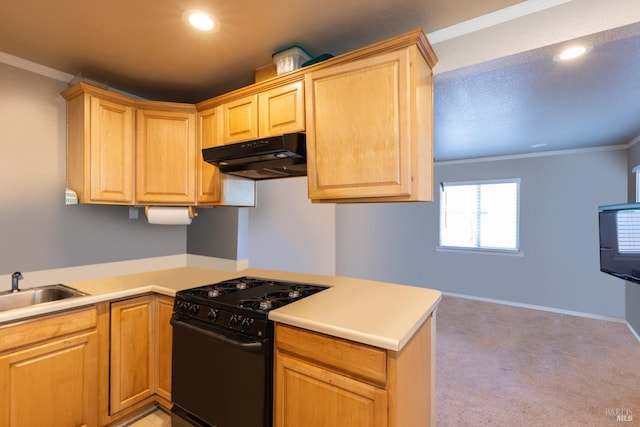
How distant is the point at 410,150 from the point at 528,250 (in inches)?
167

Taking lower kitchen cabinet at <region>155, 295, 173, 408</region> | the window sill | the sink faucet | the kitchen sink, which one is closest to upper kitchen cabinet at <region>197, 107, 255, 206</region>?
lower kitchen cabinet at <region>155, 295, 173, 408</region>

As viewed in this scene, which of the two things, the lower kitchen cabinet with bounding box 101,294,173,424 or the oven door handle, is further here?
the lower kitchen cabinet with bounding box 101,294,173,424

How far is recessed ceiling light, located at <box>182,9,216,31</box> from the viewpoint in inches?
60.6

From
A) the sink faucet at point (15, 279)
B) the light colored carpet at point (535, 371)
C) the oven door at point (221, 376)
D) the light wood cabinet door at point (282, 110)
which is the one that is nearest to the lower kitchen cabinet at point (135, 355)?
the oven door at point (221, 376)

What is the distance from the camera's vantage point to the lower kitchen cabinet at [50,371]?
1.49 m

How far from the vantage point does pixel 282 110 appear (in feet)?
6.14

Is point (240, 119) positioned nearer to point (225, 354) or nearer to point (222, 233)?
point (222, 233)

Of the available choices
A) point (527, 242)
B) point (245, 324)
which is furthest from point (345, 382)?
point (527, 242)

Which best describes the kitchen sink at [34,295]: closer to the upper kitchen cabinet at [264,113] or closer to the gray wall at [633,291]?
the upper kitchen cabinet at [264,113]

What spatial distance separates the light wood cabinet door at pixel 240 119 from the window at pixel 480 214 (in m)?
4.26

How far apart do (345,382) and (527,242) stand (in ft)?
15.0

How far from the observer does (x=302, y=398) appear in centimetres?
134

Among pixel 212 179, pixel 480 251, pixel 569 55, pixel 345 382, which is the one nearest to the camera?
pixel 345 382

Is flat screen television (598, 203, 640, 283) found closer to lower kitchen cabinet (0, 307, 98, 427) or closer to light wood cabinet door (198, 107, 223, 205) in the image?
light wood cabinet door (198, 107, 223, 205)
